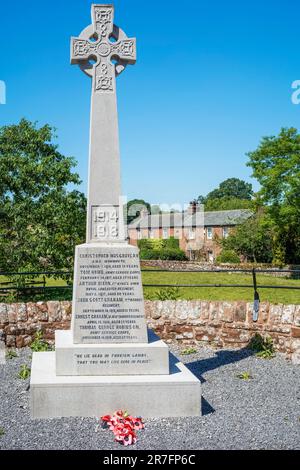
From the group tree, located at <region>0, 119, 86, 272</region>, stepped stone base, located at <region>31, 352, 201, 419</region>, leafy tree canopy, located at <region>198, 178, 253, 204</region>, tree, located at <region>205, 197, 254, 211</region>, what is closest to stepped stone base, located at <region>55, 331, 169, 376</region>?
stepped stone base, located at <region>31, 352, 201, 419</region>

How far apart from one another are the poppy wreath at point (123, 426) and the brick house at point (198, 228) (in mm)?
45162

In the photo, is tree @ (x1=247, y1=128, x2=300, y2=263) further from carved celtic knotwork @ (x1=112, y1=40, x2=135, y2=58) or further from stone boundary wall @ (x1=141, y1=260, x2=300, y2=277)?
carved celtic knotwork @ (x1=112, y1=40, x2=135, y2=58)

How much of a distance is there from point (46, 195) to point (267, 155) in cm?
2414

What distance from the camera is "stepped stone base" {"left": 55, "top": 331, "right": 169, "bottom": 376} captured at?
5930 mm

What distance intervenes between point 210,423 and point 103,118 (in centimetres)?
414

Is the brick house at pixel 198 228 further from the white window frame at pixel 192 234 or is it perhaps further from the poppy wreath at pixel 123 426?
the poppy wreath at pixel 123 426

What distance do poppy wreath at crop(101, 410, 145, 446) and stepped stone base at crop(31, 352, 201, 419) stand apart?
0.19 metres

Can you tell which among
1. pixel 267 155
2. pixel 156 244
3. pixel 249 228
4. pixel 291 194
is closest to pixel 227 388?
pixel 291 194

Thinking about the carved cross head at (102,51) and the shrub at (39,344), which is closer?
the carved cross head at (102,51)

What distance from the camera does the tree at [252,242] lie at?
4190cm

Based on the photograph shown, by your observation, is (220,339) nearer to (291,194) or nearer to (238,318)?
(238,318)

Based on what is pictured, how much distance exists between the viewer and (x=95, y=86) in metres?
6.65

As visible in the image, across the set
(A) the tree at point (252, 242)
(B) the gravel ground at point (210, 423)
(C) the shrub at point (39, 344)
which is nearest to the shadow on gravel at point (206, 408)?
(B) the gravel ground at point (210, 423)
